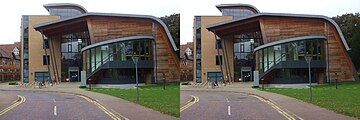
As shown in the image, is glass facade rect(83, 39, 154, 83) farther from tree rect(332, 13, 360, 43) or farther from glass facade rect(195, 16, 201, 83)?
tree rect(332, 13, 360, 43)

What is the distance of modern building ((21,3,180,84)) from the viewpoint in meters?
6.98

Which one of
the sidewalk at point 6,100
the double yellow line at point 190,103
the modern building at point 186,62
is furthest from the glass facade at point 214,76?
the sidewalk at point 6,100

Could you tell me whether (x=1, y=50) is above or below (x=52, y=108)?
above

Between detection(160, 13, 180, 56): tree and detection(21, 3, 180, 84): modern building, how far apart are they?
0.12 meters

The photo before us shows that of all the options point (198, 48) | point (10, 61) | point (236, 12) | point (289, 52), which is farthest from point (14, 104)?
point (289, 52)

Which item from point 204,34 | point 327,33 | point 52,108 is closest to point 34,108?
point 52,108

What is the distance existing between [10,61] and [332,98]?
22.1 ft

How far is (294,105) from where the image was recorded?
7.79 m

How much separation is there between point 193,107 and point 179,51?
4.33ft

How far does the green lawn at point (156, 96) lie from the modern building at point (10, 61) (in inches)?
61.7

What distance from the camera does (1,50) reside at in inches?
279

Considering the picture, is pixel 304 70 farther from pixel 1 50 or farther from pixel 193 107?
pixel 1 50

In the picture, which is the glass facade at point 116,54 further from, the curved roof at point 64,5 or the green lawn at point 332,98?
the green lawn at point 332,98

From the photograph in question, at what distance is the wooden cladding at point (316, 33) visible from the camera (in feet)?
23.4
